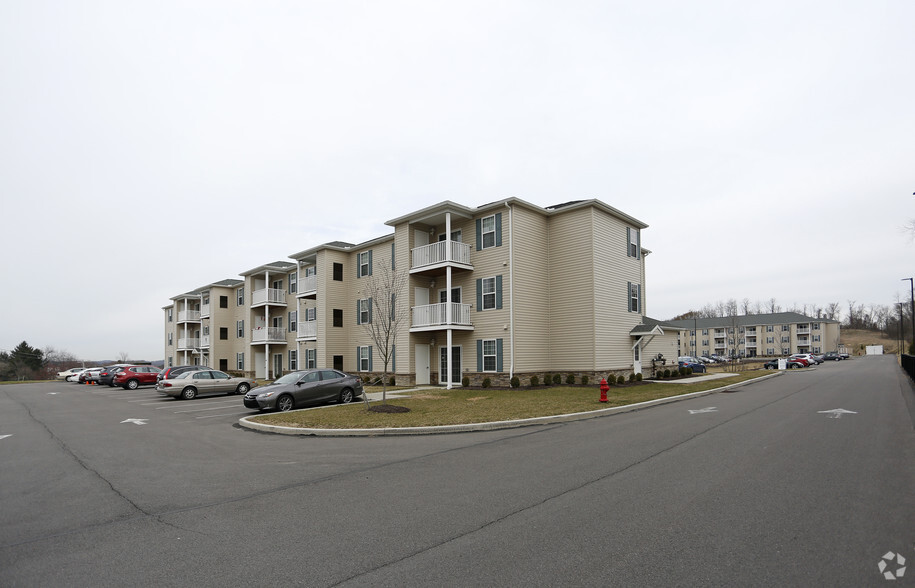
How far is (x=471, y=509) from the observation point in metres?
5.92

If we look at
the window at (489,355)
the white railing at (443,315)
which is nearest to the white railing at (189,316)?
the white railing at (443,315)

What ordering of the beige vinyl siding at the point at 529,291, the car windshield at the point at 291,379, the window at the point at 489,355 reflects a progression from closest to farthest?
the car windshield at the point at 291,379, the beige vinyl siding at the point at 529,291, the window at the point at 489,355

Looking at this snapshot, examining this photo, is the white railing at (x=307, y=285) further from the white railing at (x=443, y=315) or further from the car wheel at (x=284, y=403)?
the car wheel at (x=284, y=403)

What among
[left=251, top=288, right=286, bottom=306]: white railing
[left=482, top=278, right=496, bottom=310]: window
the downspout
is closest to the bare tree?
[left=482, top=278, right=496, bottom=310]: window

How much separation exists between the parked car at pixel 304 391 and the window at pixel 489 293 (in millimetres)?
8908

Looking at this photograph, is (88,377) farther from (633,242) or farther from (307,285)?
(633,242)

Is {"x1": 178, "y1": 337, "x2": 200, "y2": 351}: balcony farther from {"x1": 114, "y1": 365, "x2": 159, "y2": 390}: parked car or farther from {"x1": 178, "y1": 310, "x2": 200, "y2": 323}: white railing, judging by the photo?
{"x1": 114, "y1": 365, "x2": 159, "y2": 390}: parked car

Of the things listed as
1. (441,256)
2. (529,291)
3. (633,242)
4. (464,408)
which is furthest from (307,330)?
(633,242)

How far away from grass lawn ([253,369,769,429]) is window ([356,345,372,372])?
35.1 feet

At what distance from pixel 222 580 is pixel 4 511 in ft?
14.1

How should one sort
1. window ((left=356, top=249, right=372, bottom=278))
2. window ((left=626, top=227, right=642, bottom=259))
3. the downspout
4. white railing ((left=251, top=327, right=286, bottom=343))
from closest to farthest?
the downspout → window ((left=626, top=227, right=642, bottom=259)) → window ((left=356, top=249, right=372, bottom=278)) → white railing ((left=251, top=327, right=286, bottom=343))

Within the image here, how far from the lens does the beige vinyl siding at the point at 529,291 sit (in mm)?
24641

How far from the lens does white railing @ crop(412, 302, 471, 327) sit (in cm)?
2558

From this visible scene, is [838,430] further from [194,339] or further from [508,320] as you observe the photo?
[194,339]
